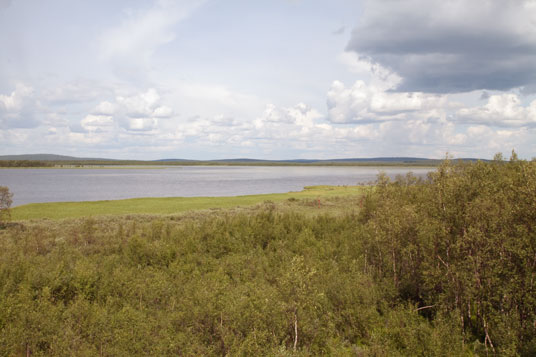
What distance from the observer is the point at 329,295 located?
13.9 metres

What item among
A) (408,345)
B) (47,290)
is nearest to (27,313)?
(47,290)

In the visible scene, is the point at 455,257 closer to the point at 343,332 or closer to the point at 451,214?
the point at 451,214

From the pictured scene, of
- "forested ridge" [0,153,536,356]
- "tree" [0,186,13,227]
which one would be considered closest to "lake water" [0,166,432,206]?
"forested ridge" [0,153,536,356]

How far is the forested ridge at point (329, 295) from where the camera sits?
10273 mm

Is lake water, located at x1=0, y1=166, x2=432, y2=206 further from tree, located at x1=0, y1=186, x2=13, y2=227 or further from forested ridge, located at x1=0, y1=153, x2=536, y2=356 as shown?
tree, located at x1=0, y1=186, x2=13, y2=227

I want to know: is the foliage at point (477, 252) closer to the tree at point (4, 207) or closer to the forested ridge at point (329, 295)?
the forested ridge at point (329, 295)

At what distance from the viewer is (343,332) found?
41.1ft

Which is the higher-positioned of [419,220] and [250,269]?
[419,220]

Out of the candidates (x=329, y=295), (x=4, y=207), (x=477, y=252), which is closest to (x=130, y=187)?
(x=4, y=207)

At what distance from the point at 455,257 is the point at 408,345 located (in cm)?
427

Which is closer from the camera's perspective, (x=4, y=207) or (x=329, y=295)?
(x=329, y=295)

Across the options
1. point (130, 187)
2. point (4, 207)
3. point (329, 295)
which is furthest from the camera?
point (130, 187)

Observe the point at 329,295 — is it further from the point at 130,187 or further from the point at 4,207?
the point at 130,187

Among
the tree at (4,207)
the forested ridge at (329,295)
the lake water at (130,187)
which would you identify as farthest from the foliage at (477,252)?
the tree at (4,207)
